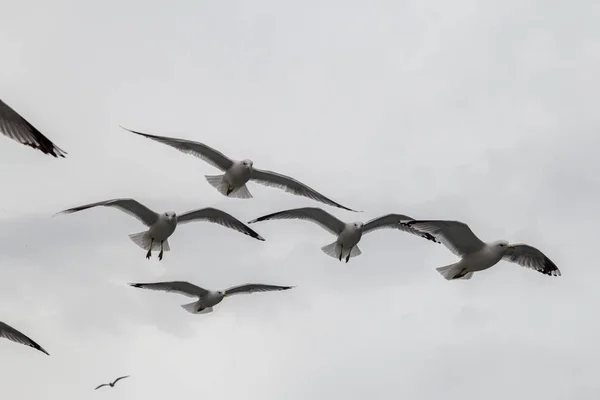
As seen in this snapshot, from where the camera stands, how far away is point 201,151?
69.3 ft

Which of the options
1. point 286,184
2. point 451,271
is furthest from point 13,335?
point 451,271

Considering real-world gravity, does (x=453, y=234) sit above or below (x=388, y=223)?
below

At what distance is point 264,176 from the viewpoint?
22094 mm

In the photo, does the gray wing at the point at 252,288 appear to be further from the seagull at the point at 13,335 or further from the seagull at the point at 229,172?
the seagull at the point at 13,335

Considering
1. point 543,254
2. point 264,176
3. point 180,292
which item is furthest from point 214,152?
point 543,254

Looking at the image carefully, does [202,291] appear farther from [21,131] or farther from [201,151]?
[21,131]

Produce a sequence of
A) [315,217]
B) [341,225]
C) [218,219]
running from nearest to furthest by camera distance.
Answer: [341,225], [315,217], [218,219]

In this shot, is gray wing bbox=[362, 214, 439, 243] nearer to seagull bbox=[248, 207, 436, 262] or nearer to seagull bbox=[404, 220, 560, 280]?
seagull bbox=[248, 207, 436, 262]

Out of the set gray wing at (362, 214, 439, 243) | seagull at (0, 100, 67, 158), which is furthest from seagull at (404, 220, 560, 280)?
seagull at (0, 100, 67, 158)

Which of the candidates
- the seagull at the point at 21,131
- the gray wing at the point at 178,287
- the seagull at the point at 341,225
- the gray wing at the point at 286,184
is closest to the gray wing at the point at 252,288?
the gray wing at the point at 178,287

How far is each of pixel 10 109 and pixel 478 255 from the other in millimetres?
10636

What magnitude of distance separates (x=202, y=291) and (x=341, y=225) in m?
4.24

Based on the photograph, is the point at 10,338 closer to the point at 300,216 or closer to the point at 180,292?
the point at 180,292

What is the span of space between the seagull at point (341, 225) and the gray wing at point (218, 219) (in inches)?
44.0
